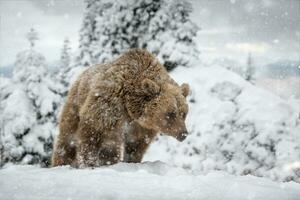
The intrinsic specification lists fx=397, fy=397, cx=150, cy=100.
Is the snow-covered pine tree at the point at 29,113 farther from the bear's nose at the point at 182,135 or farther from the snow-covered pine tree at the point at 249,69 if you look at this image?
the snow-covered pine tree at the point at 249,69

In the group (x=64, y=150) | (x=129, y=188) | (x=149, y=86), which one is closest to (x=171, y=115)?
(x=149, y=86)

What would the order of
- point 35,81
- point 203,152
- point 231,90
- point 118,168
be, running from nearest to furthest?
point 118,168
point 203,152
point 231,90
point 35,81

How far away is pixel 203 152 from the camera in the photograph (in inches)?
376

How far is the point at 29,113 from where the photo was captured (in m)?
12.3

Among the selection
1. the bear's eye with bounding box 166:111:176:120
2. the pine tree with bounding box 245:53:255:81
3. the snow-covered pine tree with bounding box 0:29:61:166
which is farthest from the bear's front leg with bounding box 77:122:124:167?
the pine tree with bounding box 245:53:255:81

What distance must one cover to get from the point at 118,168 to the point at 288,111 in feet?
20.0

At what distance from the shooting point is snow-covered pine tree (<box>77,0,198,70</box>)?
1275cm

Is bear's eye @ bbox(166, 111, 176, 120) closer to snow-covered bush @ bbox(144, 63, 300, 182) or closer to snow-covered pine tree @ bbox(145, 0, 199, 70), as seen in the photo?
snow-covered bush @ bbox(144, 63, 300, 182)

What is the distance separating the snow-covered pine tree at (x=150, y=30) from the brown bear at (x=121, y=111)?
7054 millimetres

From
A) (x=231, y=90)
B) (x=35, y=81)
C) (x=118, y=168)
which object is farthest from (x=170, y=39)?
(x=118, y=168)

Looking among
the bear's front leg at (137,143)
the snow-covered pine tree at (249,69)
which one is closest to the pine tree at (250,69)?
the snow-covered pine tree at (249,69)

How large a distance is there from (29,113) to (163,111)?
7984mm

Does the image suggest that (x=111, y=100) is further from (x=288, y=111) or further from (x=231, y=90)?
(x=231, y=90)

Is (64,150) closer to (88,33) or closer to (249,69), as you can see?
(88,33)
